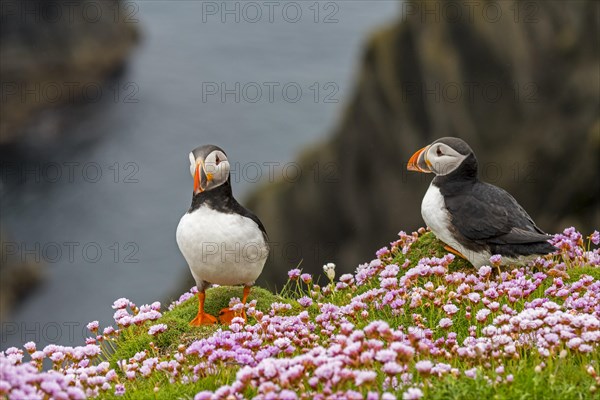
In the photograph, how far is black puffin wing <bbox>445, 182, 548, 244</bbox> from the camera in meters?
8.64

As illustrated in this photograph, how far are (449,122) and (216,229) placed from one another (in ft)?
80.4

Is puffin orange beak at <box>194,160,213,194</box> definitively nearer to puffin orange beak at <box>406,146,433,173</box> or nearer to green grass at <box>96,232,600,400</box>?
green grass at <box>96,232,600,400</box>

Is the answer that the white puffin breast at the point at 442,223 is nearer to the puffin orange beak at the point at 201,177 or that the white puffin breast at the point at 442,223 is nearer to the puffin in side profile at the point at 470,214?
the puffin in side profile at the point at 470,214

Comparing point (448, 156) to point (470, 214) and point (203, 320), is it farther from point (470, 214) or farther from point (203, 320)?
point (203, 320)

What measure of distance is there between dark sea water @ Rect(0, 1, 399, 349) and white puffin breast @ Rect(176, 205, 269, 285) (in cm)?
3239

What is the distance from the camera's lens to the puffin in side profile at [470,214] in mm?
8625

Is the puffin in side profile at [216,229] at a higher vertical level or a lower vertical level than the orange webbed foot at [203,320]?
higher

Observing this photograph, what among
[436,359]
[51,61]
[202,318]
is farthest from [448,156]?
[51,61]

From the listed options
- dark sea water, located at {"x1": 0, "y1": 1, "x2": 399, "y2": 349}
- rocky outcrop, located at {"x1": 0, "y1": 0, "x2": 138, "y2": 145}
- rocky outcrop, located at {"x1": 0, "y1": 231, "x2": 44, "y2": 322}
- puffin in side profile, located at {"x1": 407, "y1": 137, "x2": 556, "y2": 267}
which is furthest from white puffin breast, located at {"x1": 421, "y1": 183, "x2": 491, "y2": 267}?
rocky outcrop, located at {"x1": 0, "y1": 0, "x2": 138, "y2": 145}

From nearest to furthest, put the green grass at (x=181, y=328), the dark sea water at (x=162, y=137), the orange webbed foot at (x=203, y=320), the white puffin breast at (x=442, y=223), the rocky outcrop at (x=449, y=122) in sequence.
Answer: the green grass at (x=181, y=328), the orange webbed foot at (x=203, y=320), the white puffin breast at (x=442, y=223), the rocky outcrop at (x=449, y=122), the dark sea water at (x=162, y=137)

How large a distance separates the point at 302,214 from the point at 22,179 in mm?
39141

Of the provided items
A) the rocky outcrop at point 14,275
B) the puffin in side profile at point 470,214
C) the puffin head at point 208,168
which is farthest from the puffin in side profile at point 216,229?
the rocky outcrop at point 14,275

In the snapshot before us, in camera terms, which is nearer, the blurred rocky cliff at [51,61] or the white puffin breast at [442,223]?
the white puffin breast at [442,223]

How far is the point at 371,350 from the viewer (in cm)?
477
